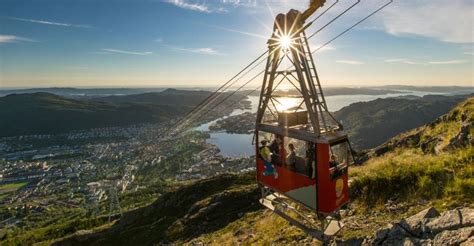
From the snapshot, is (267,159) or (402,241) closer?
(402,241)

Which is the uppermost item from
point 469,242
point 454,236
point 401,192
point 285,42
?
point 285,42

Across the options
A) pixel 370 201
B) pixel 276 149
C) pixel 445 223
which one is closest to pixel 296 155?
pixel 276 149

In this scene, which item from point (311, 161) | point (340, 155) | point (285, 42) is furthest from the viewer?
point (285, 42)

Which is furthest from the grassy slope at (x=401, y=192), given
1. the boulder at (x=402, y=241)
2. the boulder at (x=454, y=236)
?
the boulder at (x=454, y=236)

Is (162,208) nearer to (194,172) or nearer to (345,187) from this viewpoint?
(345,187)

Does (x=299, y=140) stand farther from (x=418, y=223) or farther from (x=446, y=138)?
(x=446, y=138)

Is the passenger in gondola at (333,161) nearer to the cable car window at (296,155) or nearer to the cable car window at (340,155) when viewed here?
the cable car window at (340,155)

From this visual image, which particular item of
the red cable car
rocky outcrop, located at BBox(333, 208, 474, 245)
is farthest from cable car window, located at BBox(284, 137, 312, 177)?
rocky outcrop, located at BBox(333, 208, 474, 245)

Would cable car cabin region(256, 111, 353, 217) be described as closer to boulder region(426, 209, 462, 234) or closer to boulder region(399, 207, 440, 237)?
boulder region(399, 207, 440, 237)
